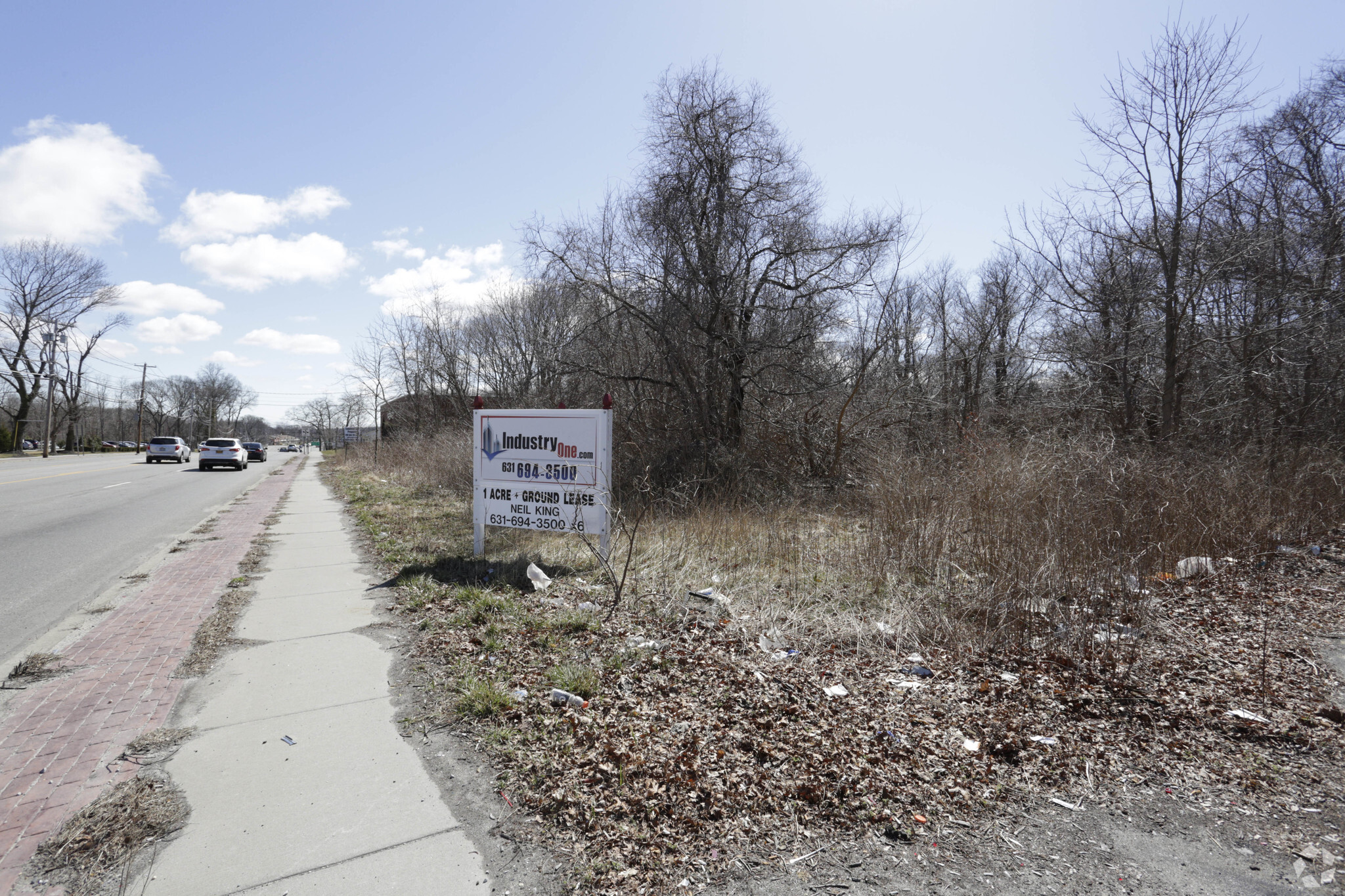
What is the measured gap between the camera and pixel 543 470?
7.58m

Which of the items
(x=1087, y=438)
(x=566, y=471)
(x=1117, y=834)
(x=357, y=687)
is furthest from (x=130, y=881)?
(x=1087, y=438)

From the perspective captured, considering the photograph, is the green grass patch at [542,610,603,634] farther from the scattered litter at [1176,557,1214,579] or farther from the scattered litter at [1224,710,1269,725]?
the scattered litter at [1176,557,1214,579]

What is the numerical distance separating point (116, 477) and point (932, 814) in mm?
26758

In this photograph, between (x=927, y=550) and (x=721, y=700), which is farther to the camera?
(x=927, y=550)

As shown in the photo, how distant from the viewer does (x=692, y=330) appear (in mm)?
14930

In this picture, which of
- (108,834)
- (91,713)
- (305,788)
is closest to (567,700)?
(305,788)

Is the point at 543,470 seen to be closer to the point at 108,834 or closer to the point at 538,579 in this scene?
the point at 538,579

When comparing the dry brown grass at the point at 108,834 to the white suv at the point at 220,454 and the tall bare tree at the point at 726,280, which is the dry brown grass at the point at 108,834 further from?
the white suv at the point at 220,454

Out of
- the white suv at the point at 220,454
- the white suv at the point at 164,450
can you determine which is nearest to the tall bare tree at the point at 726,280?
the white suv at the point at 220,454

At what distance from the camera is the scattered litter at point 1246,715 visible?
3.77m

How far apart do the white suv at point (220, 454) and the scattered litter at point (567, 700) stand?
31076 millimetres

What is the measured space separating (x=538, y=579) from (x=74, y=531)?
29.2 ft

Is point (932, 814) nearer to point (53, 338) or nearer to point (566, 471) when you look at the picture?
point (566, 471)

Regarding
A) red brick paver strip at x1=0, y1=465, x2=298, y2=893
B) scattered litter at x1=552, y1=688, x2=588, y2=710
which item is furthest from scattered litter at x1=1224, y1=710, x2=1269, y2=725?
red brick paver strip at x1=0, y1=465, x2=298, y2=893
